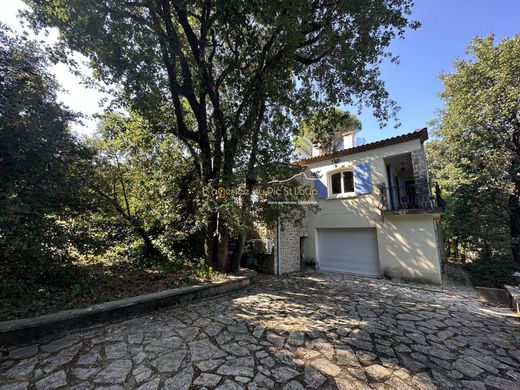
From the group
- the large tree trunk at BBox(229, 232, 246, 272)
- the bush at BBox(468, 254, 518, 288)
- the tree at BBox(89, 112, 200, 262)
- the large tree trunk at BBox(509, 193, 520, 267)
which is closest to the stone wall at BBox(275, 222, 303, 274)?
the large tree trunk at BBox(229, 232, 246, 272)

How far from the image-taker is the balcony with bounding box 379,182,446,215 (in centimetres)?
750

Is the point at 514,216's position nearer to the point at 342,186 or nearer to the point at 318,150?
the point at 342,186

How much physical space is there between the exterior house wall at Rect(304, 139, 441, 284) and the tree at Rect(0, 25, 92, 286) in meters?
7.75

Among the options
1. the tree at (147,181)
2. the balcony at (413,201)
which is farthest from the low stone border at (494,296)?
the tree at (147,181)

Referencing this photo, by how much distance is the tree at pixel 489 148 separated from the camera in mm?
7844

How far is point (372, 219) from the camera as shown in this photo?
8617mm

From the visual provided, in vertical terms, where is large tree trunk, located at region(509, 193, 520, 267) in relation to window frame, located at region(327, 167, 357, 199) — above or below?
below

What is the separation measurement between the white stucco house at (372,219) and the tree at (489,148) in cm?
138

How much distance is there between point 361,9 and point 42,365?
26.8 feet

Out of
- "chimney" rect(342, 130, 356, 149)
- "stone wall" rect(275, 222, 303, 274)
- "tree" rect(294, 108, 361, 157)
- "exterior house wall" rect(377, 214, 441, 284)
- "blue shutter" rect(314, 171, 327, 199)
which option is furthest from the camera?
"chimney" rect(342, 130, 356, 149)

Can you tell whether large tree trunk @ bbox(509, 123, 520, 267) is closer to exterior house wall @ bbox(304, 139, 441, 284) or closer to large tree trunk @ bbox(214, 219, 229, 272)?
exterior house wall @ bbox(304, 139, 441, 284)

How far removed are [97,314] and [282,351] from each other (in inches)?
124

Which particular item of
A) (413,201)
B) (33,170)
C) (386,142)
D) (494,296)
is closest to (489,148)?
(413,201)

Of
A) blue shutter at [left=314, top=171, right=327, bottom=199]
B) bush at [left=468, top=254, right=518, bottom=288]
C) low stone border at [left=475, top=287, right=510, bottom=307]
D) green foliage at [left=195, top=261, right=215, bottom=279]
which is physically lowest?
low stone border at [left=475, top=287, right=510, bottom=307]
